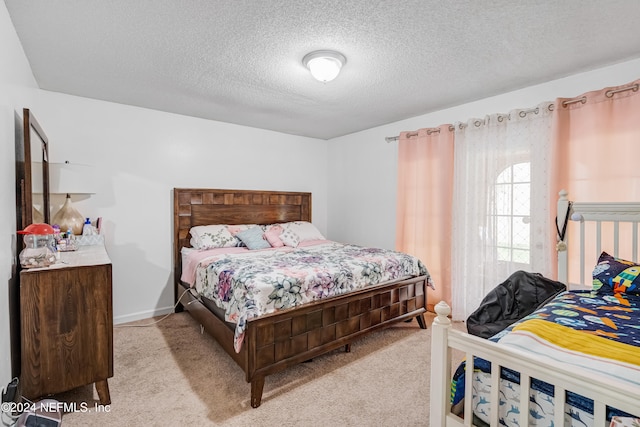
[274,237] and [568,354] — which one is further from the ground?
[274,237]

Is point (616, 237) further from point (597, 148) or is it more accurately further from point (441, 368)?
point (441, 368)

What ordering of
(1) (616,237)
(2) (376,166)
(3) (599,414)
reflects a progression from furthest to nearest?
(2) (376,166) < (1) (616,237) < (3) (599,414)

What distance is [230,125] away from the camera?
13.2 feet

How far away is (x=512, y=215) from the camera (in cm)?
293

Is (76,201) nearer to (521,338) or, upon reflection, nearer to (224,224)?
(224,224)

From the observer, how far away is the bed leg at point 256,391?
6.34 ft

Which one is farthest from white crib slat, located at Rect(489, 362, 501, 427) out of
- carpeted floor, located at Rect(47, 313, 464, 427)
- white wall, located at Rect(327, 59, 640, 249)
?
white wall, located at Rect(327, 59, 640, 249)

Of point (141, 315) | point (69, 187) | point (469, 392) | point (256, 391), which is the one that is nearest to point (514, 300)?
point (469, 392)

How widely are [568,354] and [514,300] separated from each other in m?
1.48

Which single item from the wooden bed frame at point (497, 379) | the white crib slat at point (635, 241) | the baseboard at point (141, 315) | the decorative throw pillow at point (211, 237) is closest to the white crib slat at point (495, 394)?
the wooden bed frame at point (497, 379)

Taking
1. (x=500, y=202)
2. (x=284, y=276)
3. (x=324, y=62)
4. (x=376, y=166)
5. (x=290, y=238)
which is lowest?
(x=284, y=276)

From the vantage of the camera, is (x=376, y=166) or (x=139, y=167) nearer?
(x=139, y=167)

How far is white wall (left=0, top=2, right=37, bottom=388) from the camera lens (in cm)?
152

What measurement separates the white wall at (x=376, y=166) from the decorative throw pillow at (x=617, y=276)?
1447mm
